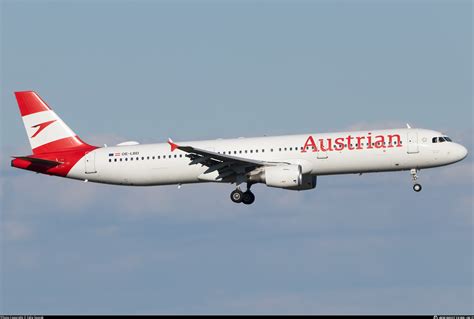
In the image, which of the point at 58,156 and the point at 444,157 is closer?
the point at 444,157

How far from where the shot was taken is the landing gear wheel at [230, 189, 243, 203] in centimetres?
6994

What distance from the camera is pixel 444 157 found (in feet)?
219

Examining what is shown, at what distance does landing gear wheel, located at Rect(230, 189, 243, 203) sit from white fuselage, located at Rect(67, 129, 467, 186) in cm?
172

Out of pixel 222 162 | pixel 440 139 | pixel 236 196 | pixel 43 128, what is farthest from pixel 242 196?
pixel 43 128

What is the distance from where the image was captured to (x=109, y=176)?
71.7 m

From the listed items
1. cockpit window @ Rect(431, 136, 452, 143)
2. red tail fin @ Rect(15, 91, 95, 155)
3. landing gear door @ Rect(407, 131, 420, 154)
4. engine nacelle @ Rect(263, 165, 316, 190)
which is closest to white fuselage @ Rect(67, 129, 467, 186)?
landing gear door @ Rect(407, 131, 420, 154)

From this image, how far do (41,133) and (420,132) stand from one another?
27063 mm

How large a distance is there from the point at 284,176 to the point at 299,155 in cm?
189

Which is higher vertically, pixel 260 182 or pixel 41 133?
pixel 41 133

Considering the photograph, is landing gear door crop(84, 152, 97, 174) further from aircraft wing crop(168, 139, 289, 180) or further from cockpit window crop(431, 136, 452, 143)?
cockpit window crop(431, 136, 452, 143)

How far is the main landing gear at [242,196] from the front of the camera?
2753 inches

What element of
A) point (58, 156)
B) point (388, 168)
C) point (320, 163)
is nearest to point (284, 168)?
point (320, 163)

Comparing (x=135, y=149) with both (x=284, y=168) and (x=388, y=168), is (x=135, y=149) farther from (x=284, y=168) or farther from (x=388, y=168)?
(x=388, y=168)

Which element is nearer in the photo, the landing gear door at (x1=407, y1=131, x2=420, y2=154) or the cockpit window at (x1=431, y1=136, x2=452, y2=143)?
the landing gear door at (x1=407, y1=131, x2=420, y2=154)
